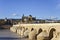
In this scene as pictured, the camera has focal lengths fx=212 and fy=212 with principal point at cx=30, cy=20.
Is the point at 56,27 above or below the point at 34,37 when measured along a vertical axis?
above

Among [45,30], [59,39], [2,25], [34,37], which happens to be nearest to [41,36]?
[45,30]

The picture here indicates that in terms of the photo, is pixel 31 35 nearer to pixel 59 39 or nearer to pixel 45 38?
pixel 45 38

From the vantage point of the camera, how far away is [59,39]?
20.3m

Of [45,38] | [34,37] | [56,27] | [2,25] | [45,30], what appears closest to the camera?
[56,27]

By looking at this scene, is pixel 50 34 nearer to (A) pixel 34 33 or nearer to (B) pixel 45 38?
(B) pixel 45 38

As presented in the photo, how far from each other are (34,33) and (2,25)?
72556 mm

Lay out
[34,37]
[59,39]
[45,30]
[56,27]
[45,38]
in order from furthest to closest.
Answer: [34,37]
[45,30]
[45,38]
[56,27]
[59,39]

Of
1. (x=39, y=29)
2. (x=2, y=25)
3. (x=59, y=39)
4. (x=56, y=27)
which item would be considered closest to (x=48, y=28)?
(x=56, y=27)

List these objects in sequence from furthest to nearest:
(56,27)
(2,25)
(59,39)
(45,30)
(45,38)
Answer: (2,25)
(45,30)
(45,38)
(56,27)
(59,39)

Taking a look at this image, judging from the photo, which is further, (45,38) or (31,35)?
(31,35)

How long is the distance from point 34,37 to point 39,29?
1.52 m

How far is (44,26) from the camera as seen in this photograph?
31.3 metres

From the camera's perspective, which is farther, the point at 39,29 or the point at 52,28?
the point at 39,29

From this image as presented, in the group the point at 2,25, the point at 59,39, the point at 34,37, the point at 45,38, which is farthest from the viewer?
the point at 2,25
